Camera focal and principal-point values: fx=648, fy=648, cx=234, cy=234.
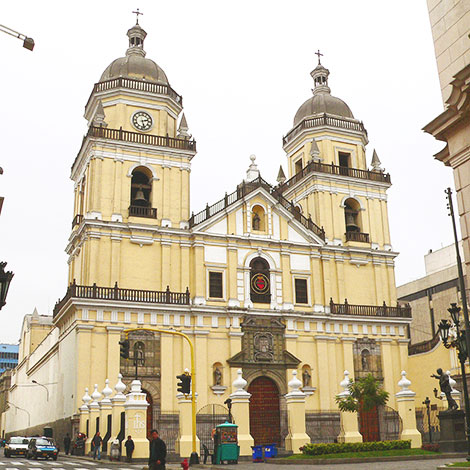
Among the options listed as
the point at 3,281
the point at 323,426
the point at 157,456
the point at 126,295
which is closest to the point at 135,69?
the point at 126,295

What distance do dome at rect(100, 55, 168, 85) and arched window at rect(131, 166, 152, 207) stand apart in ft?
18.7

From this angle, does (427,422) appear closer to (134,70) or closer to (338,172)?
(338,172)

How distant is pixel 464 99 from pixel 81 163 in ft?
92.9

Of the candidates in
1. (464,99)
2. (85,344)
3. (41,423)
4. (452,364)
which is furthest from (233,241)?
(464,99)

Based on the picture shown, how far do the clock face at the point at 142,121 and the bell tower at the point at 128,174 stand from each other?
0.06 m

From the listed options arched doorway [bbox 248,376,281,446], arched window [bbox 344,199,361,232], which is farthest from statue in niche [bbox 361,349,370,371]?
arched window [bbox 344,199,361,232]

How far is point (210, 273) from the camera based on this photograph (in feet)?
119

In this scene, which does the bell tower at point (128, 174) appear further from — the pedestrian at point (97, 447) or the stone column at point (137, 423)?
the stone column at point (137, 423)

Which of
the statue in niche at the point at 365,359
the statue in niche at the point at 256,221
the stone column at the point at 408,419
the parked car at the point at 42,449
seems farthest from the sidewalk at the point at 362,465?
the statue in niche at the point at 256,221

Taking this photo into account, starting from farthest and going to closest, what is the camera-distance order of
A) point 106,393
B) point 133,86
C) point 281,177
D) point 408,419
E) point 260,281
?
point 281,177 → point 133,86 → point 260,281 → point 106,393 → point 408,419

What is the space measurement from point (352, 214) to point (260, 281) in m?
8.62

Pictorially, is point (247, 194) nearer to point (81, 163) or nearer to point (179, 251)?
point (179, 251)

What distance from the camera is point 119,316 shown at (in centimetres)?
3341

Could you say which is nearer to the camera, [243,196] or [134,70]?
[243,196]
